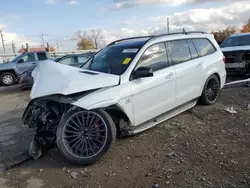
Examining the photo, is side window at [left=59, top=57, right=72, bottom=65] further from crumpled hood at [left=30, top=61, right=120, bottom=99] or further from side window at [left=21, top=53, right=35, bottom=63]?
crumpled hood at [left=30, top=61, right=120, bottom=99]

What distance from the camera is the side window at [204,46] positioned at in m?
5.87

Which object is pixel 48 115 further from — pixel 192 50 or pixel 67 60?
pixel 67 60

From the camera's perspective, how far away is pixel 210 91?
6.08m

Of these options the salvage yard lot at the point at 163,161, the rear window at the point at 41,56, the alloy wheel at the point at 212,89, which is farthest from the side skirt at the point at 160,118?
the rear window at the point at 41,56

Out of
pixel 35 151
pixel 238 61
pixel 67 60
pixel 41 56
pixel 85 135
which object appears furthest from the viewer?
pixel 41 56

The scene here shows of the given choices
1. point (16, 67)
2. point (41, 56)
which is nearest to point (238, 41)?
point (41, 56)

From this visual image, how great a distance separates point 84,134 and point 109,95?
0.68 m

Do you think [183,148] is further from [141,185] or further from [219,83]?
[219,83]

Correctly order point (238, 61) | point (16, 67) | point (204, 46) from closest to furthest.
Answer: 1. point (204, 46)
2. point (238, 61)
3. point (16, 67)

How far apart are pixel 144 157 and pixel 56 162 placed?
→ 133 centimetres

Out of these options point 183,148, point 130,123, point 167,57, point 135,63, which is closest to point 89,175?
point 130,123

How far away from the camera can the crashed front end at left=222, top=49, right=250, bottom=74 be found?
9086 mm

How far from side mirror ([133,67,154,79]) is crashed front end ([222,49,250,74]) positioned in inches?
238

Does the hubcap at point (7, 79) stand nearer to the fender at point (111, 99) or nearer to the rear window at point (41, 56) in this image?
the rear window at point (41, 56)
